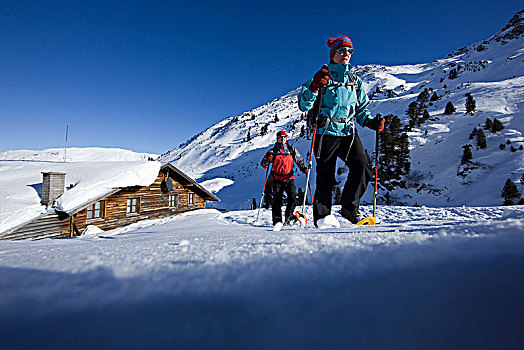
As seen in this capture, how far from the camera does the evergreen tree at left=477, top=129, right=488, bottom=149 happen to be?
52.8 feet

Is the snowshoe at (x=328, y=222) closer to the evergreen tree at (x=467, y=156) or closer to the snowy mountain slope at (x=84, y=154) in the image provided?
the evergreen tree at (x=467, y=156)

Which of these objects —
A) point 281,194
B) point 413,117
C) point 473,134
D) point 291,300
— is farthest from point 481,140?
point 291,300

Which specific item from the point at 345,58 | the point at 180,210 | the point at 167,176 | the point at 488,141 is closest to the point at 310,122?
the point at 345,58

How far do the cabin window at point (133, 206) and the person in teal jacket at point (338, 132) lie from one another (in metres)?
12.0

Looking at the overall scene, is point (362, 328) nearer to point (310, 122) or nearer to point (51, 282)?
point (51, 282)

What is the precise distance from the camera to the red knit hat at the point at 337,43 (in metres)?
2.90

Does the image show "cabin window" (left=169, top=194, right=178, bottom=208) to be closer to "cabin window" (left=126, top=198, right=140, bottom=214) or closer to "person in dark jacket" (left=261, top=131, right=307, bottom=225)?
→ "cabin window" (left=126, top=198, right=140, bottom=214)

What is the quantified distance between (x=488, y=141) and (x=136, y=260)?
23773 mm

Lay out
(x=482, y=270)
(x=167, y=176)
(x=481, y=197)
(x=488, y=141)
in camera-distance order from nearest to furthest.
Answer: (x=482, y=270), (x=481, y=197), (x=167, y=176), (x=488, y=141)

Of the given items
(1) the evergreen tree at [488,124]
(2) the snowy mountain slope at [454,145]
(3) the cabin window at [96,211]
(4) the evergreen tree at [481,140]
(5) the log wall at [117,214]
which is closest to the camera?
(5) the log wall at [117,214]

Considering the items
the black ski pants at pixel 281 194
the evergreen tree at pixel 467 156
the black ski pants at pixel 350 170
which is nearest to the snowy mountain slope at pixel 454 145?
the evergreen tree at pixel 467 156

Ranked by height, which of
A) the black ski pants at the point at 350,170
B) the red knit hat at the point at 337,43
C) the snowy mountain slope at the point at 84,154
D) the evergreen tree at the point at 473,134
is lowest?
the black ski pants at the point at 350,170

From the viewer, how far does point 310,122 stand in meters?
3.15

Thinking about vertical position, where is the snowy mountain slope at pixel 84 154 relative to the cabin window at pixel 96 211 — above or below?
above
